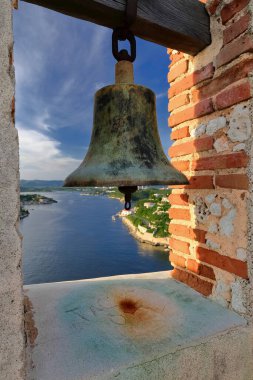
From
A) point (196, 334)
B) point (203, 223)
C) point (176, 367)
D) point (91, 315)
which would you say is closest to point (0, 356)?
point (91, 315)

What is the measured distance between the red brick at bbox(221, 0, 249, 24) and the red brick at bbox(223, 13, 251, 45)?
59mm

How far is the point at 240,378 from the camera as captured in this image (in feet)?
4.57

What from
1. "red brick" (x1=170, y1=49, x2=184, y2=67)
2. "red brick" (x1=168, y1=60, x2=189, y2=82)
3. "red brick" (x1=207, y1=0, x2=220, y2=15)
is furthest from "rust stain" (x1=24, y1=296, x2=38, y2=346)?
"red brick" (x1=207, y1=0, x2=220, y2=15)

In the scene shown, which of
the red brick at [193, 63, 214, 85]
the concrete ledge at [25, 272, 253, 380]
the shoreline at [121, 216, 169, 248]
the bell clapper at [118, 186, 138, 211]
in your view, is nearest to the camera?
the concrete ledge at [25, 272, 253, 380]

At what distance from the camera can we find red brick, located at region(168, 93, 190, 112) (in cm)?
190

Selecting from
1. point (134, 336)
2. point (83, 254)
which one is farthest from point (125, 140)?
point (83, 254)

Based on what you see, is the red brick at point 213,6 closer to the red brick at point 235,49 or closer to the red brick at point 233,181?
the red brick at point 235,49

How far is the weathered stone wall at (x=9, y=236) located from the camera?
924 mm

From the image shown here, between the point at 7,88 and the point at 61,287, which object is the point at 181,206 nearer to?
the point at 61,287

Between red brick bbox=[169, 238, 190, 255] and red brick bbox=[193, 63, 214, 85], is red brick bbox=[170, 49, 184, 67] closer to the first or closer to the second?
red brick bbox=[193, 63, 214, 85]

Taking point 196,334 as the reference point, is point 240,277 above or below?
above

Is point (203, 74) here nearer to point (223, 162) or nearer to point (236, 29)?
point (236, 29)

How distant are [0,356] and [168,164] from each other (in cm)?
111

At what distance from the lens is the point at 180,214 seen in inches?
78.7
